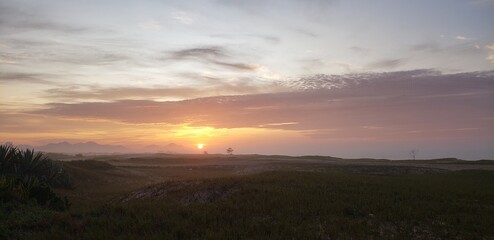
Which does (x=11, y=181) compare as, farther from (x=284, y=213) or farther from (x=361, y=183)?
(x=361, y=183)

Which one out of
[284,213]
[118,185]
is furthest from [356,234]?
[118,185]

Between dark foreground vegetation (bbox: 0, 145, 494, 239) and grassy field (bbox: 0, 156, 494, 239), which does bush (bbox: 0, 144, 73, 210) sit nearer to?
dark foreground vegetation (bbox: 0, 145, 494, 239)

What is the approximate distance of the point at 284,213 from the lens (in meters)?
13.1

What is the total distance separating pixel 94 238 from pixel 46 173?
17.3 metres

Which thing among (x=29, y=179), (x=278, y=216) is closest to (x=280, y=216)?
(x=278, y=216)

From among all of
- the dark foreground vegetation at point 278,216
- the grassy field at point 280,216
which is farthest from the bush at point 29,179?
the grassy field at point 280,216

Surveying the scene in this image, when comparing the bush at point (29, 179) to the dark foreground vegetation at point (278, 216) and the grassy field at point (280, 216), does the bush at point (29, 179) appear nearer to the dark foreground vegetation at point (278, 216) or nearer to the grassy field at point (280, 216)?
the dark foreground vegetation at point (278, 216)

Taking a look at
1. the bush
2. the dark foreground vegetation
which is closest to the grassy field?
the dark foreground vegetation

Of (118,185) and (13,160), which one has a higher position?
(13,160)

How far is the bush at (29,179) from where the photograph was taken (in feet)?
48.7

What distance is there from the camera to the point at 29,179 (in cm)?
1783

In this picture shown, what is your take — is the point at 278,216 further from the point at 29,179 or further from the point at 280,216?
the point at 29,179

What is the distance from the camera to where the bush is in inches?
585

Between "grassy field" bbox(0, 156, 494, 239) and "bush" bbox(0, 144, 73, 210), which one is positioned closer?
"grassy field" bbox(0, 156, 494, 239)
